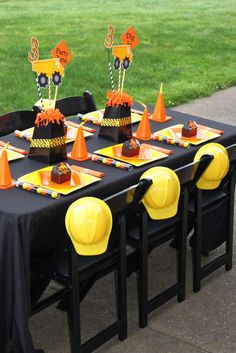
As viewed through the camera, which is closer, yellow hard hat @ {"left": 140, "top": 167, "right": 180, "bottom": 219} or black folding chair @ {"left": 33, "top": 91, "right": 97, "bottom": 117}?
yellow hard hat @ {"left": 140, "top": 167, "right": 180, "bottom": 219}

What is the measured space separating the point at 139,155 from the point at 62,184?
2.12ft

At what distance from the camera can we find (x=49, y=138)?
148 inches

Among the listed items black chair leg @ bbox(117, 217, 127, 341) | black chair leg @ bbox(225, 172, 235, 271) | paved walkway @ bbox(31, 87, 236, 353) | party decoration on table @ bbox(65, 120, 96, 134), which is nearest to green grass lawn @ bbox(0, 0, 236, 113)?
party decoration on table @ bbox(65, 120, 96, 134)

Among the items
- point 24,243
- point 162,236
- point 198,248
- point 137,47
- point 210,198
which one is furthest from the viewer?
point 137,47

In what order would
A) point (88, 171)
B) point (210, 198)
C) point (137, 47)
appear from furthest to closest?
point (137, 47), point (210, 198), point (88, 171)

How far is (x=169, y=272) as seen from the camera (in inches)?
→ 175

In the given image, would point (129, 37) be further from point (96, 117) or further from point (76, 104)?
point (76, 104)

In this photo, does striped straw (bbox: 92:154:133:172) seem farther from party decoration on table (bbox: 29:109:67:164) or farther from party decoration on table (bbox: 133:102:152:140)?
party decoration on table (bbox: 133:102:152:140)

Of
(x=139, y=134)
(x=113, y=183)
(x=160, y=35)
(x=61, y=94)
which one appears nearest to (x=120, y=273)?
(x=113, y=183)

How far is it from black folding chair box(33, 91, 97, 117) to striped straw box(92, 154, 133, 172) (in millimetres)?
1199

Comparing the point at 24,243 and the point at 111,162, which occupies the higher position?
the point at 111,162

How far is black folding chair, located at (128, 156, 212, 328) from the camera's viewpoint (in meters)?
3.72

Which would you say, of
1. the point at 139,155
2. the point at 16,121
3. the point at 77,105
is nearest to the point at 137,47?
the point at 77,105

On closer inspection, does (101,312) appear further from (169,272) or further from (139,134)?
(139,134)
